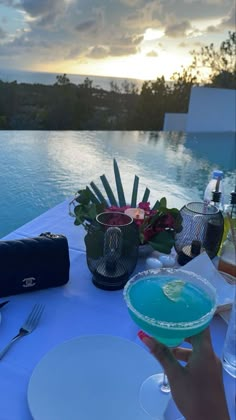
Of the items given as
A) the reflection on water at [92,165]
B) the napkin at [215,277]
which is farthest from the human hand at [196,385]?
the reflection on water at [92,165]

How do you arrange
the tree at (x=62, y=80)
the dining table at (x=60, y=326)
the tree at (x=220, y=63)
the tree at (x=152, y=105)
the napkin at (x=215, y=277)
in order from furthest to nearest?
the tree at (x=220, y=63)
the tree at (x=152, y=105)
the tree at (x=62, y=80)
the napkin at (x=215, y=277)
the dining table at (x=60, y=326)

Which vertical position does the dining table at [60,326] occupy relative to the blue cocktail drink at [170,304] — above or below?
below

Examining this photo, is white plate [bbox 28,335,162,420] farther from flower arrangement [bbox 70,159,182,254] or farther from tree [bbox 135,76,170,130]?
tree [bbox 135,76,170,130]

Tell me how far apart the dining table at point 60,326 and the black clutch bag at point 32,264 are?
22 mm

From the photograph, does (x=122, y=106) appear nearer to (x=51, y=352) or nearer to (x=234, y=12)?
(x=234, y=12)

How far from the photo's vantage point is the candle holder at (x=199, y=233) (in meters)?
0.92

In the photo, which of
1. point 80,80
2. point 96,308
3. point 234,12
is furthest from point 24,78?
point 96,308

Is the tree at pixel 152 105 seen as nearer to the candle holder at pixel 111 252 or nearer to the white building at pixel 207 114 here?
the white building at pixel 207 114

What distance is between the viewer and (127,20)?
359 centimetres

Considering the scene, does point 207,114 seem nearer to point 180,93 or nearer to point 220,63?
point 180,93

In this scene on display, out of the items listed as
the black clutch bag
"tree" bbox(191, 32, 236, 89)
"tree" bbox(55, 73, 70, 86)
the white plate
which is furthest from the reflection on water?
"tree" bbox(191, 32, 236, 89)

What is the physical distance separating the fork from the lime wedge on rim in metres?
0.27

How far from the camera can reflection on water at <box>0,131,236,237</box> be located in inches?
87.7

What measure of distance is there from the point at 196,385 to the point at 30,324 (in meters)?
0.36
